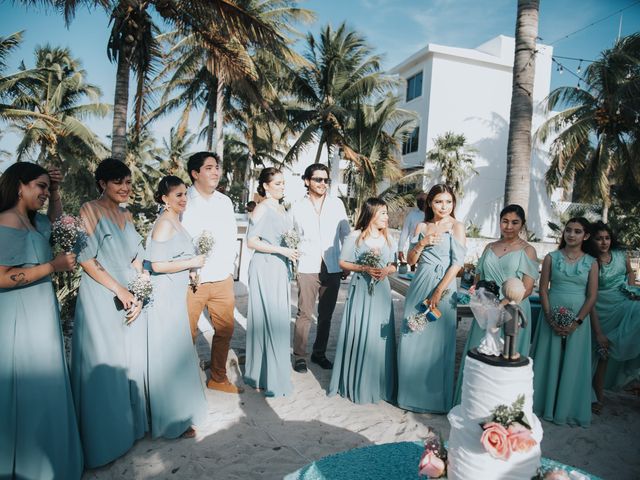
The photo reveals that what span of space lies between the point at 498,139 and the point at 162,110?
21.7 metres

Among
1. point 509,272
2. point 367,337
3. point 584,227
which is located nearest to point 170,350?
point 367,337

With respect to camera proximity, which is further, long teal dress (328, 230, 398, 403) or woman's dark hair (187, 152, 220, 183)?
long teal dress (328, 230, 398, 403)

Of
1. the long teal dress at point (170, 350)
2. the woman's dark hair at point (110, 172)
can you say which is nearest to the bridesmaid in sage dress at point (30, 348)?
the woman's dark hair at point (110, 172)

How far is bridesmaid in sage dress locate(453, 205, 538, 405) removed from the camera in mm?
4504

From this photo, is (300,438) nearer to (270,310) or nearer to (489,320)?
(270,310)

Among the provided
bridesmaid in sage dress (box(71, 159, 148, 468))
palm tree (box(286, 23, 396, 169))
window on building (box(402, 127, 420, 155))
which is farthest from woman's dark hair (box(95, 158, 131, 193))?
window on building (box(402, 127, 420, 155))

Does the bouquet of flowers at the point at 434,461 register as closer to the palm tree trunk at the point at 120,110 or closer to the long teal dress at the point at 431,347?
the long teal dress at the point at 431,347

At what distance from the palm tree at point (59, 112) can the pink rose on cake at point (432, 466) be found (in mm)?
23951

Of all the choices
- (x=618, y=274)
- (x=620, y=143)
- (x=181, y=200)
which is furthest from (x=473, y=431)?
(x=620, y=143)

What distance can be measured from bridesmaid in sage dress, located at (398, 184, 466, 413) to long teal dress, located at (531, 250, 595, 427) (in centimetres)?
110

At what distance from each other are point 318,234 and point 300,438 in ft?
8.27

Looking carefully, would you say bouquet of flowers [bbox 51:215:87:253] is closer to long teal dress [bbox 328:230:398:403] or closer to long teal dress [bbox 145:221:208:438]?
long teal dress [bbox 145:221:208:438]

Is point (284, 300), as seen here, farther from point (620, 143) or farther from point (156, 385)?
point (620, 143)

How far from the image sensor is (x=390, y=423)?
4.48 metres
